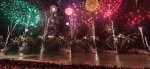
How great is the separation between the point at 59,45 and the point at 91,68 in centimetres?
6896

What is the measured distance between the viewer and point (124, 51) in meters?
77.7

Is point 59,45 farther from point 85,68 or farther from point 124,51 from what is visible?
point 85,68

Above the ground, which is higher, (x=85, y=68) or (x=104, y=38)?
(x=104, y=38)

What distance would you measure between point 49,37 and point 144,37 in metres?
31.5

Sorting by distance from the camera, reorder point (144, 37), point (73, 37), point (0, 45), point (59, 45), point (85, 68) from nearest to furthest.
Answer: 1. point (85, 68)
2. point (144, 37)
3. point (0, 45)
4. point (73, 37)
5. point (59, 45)

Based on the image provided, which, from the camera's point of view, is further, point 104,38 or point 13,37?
point 13,37

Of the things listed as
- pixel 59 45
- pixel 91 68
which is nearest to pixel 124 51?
pixel 59 45

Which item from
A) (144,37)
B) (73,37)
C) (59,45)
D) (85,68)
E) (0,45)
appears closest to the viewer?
(85,68)

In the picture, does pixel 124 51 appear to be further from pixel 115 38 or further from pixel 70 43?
pixel 70 43

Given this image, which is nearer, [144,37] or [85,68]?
[85,68]

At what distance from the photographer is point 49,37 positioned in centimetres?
8219

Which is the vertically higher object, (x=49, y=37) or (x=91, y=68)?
(x=49, y=37)

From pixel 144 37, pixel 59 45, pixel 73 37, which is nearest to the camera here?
pixel 144 37

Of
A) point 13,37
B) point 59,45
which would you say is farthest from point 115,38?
point 13,37
